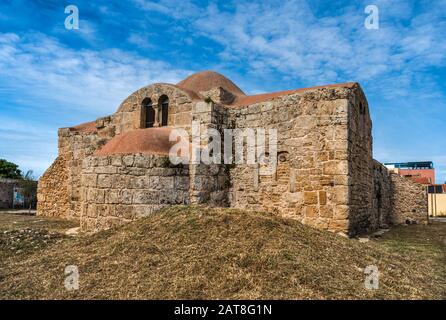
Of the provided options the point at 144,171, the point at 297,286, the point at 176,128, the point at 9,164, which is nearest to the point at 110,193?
the point at 144,171

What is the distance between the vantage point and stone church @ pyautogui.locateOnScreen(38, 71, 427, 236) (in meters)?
8.01

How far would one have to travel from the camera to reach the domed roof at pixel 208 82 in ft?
42.6

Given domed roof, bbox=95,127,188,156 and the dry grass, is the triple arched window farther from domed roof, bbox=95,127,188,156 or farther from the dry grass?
Result: the dry grass

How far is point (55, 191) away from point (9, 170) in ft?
71.4

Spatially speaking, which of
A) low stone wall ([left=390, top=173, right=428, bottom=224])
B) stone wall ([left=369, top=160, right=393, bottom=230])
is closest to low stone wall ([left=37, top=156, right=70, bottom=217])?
stone wall ([left=369, top=160, right=393, bottom=230])

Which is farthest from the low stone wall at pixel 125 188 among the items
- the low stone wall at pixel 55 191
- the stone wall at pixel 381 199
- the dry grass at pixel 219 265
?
the stone wall at pixel 381 199

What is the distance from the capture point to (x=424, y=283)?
478 cm

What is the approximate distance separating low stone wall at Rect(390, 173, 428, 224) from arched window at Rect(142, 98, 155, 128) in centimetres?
1082

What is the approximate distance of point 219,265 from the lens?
461 cm

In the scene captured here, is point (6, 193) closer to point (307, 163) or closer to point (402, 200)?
point (307, 163)

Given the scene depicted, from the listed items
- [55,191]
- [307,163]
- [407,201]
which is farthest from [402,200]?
[55,191]

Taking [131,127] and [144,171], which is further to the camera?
[131,127]
